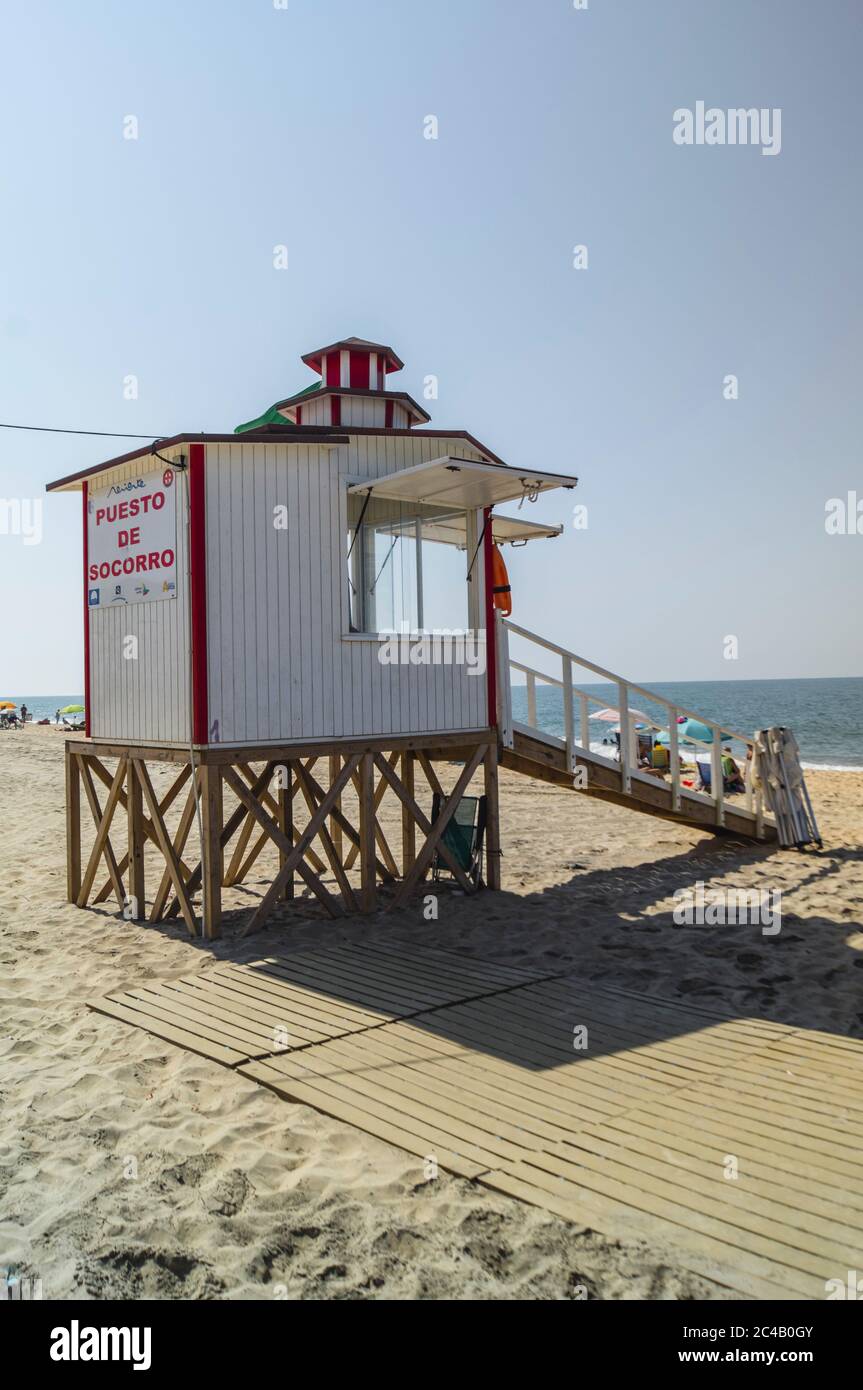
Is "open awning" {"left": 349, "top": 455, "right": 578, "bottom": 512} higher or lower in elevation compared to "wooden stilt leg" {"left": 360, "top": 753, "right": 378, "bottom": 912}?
higher

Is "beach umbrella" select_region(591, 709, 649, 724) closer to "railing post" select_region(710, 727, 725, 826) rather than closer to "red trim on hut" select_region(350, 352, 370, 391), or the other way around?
"railing post" select_region(710, 727, 725, 826)

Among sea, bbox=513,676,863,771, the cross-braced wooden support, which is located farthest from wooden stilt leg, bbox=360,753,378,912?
sea, bbox=513,676,863,771

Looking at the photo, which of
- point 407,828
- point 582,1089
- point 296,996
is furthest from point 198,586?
point 582,1089

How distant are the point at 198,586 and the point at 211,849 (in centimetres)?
226

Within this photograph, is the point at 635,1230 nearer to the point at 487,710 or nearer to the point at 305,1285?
the point at 305,1285

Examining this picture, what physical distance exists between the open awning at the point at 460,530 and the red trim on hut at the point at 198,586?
2.04 metres

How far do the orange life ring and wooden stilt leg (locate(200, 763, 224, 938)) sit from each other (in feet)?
12.7

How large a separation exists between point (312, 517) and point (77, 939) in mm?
4277

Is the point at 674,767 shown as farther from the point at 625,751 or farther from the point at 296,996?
the point at 296,996

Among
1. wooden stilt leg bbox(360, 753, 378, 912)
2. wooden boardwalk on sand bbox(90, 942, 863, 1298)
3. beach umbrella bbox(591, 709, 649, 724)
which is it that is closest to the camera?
wooden boardwalk on sand bbox(90, 942, 863, 1298)

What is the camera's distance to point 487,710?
10297 millimetres

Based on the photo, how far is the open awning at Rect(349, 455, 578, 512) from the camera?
8297 mm

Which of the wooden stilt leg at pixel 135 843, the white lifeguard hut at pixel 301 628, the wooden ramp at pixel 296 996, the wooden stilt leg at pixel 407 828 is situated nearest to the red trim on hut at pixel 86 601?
the white lifeguard hut at pixel 301 628

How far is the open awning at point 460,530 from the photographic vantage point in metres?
10.0
